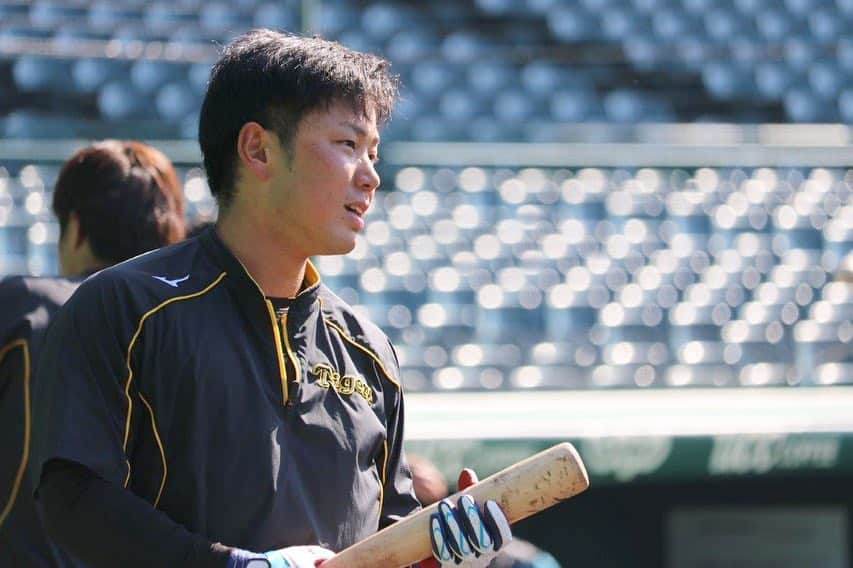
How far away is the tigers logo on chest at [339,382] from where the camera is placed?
1.75m

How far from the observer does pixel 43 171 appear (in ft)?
18.7

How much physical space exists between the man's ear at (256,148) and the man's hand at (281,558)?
46 cm

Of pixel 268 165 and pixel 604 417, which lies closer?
pixel 268 165

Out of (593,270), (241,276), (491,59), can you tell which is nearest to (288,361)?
(241,276)

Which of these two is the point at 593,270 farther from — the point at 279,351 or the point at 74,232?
the point at 279,351

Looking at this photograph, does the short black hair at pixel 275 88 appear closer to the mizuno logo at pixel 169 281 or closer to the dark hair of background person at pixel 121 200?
the mizuno logo at pixel 169 281

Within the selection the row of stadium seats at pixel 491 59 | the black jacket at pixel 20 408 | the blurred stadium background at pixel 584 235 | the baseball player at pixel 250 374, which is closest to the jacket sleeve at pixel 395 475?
the baseball player at pixel 250 374

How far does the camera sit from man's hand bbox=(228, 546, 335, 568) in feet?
5.13

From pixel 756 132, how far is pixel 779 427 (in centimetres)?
194

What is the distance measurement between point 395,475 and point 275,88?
535 millimetres

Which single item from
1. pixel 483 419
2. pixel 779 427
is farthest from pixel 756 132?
pixel 483 419

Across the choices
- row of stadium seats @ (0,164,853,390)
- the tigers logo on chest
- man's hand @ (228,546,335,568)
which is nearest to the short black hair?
the tigers logo on chest

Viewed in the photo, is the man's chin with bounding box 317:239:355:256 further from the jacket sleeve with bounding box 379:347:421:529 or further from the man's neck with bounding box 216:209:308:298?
the jacket sleeve with bounding box 379:347:421:529

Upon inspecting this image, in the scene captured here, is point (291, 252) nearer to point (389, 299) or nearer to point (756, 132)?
point (389, 299)
